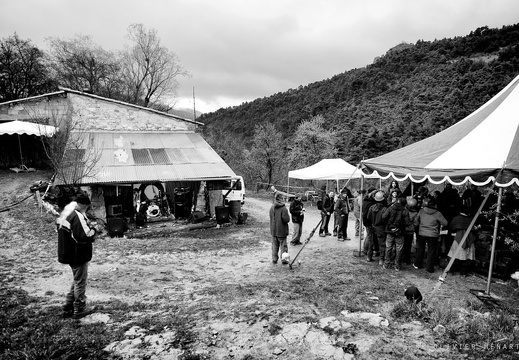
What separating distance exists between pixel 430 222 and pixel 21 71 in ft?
106

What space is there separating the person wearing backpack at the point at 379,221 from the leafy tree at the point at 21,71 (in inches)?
1165

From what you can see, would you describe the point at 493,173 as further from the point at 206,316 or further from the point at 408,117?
the point at 408,117

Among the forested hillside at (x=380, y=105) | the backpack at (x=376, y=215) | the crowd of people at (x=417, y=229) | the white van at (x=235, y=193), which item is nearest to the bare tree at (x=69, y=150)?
the white van at (x=235, y=193)

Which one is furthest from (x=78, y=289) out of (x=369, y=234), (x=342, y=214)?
(x=342, y=214)

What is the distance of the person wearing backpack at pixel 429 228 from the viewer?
6.50 metres

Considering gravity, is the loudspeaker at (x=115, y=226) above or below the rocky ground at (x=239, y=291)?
above

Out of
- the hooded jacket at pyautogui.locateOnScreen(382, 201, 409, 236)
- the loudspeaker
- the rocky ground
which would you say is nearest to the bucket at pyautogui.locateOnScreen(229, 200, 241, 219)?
the rocky ground

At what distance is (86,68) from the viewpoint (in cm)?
2966

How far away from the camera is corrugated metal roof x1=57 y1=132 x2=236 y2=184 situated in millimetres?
11222

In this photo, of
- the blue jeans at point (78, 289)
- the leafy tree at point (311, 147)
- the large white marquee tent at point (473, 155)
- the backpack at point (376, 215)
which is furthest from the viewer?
the leafy tree at point (311, 147)

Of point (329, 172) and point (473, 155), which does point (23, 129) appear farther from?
point (473, 155)

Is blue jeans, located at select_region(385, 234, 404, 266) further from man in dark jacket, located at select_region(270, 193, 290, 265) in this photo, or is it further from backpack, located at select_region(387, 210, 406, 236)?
man in dark jacket, located at select_region(270, 193, 290, 265)

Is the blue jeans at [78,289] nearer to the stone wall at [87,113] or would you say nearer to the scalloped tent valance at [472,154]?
the scalloped tent valance at [472,154]

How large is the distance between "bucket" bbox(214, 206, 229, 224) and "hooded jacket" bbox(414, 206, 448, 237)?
25.2ft
